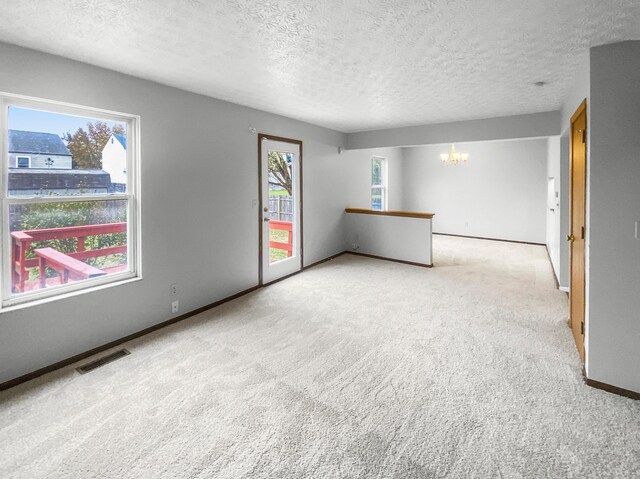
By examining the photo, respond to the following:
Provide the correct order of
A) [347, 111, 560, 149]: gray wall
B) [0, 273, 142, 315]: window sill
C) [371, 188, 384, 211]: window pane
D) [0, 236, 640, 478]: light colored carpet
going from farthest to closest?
[371, 188, 384, 211]: window pane
[347, 111, 560, 149]: gray wall
[0, 273, 142, 315]: window sill
[0, 236, 640, 478]: light colored carpet

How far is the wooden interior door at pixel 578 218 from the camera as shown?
Result: 2.60m

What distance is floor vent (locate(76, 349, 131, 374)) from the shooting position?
103 inches

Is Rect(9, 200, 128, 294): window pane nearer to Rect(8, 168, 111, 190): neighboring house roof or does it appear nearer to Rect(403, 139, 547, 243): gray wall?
Rect(8, 168, 111, 190): neighboring house roof

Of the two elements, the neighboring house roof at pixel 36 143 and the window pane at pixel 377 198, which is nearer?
the neighboring house roof at pixel 36 143

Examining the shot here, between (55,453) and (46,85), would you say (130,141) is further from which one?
(55,453)

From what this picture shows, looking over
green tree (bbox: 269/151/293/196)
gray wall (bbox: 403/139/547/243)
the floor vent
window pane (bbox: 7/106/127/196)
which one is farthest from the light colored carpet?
gray wall (bbox: 403/139/547/243)

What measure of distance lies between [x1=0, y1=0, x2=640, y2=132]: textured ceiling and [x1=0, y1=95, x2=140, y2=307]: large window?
490 mm

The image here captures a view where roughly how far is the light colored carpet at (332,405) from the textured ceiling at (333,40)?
223 centimetres

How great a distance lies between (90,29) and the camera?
2.11 metres

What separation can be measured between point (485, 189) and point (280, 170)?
18.5ft

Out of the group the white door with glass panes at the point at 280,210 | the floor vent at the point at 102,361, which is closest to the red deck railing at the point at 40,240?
the floor vent at the point at 102,361

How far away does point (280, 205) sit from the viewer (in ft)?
16.5

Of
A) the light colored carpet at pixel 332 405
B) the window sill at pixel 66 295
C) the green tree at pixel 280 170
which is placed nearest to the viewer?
the light colored carpet at pixel 332 405

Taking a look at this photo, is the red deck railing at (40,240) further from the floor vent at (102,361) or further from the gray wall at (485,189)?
the gray wall at (485,189)
